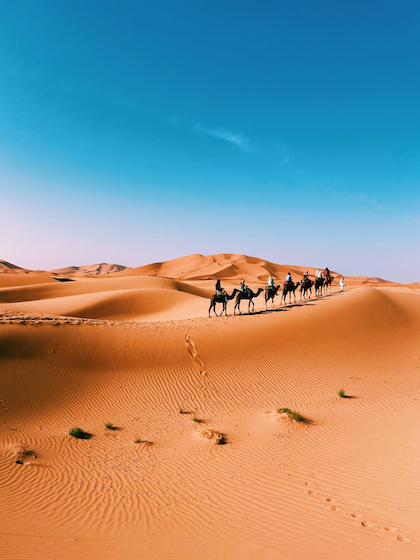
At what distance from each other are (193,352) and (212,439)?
A: 6.68 meters

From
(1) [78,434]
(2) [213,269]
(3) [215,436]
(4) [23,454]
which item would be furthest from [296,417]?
(2) [213,269]

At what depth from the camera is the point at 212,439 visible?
9086mm

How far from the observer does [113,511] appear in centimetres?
598

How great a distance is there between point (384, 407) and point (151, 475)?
29.4ft

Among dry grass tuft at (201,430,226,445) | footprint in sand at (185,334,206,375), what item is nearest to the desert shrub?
dry grass tuft at (201,430,226,445)

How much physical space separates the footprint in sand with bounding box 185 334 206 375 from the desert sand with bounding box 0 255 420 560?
9cm

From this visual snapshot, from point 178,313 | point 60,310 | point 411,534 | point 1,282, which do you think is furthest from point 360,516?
point 1,282

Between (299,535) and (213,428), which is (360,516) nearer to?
(299,535)

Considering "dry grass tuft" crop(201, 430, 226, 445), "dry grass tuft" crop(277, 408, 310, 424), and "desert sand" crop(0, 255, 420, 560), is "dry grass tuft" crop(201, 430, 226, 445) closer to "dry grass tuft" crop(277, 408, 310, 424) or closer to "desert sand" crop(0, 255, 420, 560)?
"desert sand" crop(0, 255, 420, 560)

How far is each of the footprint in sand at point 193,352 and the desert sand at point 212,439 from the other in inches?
3.5

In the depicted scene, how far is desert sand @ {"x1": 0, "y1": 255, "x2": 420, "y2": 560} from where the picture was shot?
5164 mm

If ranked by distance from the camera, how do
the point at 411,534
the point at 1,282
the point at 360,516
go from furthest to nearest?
1. the point at 1,282
2. the point at 360,516
3. the point at 411,534

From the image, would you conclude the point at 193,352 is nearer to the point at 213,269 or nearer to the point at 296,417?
the point at 296,417

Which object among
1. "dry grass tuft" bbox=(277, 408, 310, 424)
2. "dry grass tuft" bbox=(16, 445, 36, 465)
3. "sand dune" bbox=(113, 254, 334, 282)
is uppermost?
"sand dune" bbox=(113, 254, 334, 282)
